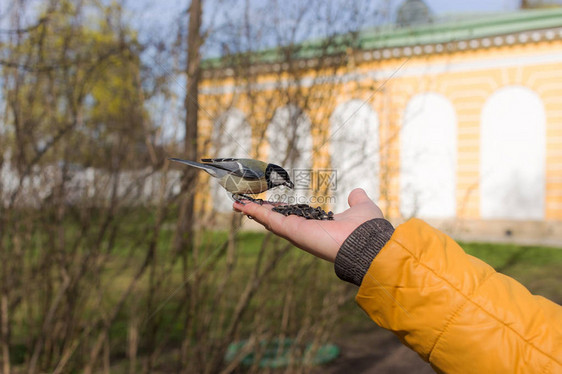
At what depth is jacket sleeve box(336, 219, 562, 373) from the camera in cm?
103

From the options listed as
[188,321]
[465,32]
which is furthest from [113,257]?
[465,32]

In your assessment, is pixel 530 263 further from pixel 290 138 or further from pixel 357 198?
pixel 357 198

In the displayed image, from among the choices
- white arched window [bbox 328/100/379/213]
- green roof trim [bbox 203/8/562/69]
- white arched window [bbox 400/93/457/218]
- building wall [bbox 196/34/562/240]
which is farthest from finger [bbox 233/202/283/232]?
white arched window [bbox 400/93/457/218]

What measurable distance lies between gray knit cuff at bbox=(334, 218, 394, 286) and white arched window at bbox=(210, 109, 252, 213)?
5.50ft

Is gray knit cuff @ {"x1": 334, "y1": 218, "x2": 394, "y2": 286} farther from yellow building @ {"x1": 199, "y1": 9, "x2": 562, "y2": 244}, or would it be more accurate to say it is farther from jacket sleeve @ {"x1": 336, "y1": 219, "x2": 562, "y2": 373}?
yellow building @ {"x1": 199, "y1": 9, "x2": 562, "y2": 244}

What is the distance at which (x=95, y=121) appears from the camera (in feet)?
10.3

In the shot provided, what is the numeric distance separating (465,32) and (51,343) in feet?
Answer: 12.5

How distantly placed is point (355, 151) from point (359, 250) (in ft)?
6.48

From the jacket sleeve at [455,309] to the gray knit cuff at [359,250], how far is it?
0.5 inches

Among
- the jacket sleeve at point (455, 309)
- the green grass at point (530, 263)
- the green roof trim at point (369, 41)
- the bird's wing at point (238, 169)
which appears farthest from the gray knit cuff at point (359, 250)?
the green grass at point (530, 263)

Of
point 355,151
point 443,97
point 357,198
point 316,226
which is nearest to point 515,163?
point 443,97

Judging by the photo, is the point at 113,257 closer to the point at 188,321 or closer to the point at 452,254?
the point at 188,321

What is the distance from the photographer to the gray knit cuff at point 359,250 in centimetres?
114

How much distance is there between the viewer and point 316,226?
124 centimetres
